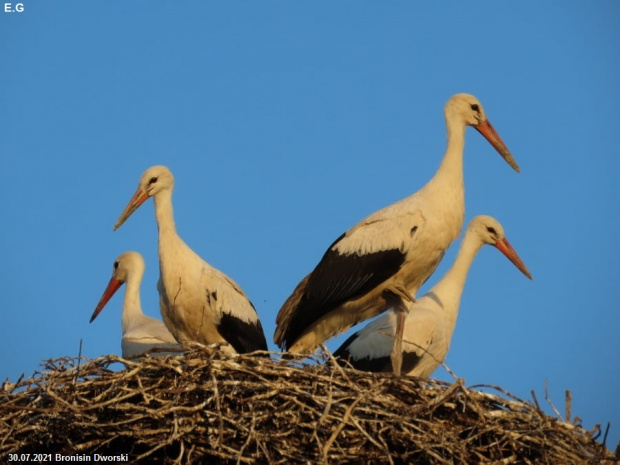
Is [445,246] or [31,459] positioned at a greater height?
[445,246]

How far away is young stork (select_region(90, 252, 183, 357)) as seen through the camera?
1164 cm

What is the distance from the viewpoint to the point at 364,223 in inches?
427

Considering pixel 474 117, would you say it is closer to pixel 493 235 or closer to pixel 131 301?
pixel 493 235

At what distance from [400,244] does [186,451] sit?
9.56 ft

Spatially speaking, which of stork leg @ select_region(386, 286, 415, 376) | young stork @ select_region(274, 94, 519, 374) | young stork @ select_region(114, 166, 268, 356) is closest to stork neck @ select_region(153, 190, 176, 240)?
young stork @ select_region(114, 166, 268, 356)

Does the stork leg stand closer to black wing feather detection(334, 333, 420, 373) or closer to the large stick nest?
black wing feather detection(334, 333, 420, 373)

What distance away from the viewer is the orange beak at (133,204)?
11273mm

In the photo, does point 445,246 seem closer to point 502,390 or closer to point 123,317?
point 502,390

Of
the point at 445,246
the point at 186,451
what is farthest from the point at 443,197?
the point at 186,451

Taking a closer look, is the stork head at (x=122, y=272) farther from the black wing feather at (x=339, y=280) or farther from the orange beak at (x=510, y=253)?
the orange beak at (x=510, y=253)

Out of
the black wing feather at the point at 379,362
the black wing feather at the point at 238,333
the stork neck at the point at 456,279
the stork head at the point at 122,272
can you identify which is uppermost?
the stork head at the point at 122,272

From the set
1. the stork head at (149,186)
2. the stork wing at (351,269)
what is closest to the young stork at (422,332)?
the stork wing at (351,269)

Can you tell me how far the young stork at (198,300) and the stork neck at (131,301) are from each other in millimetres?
1554

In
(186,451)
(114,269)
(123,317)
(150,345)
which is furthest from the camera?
(114,269)
